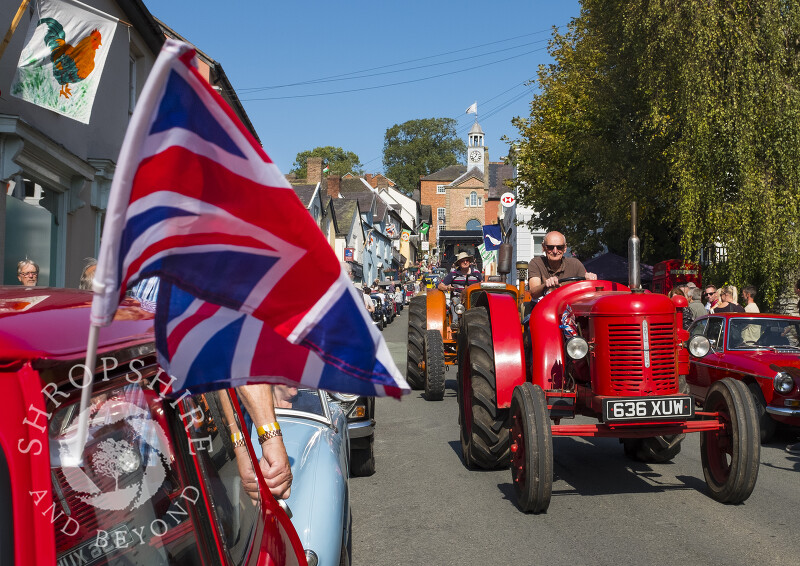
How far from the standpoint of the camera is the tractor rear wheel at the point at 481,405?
727 centimetres

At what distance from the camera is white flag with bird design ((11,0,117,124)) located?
9438 millimetres

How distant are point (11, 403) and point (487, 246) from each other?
2202 centimetres

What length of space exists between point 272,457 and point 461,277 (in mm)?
11500

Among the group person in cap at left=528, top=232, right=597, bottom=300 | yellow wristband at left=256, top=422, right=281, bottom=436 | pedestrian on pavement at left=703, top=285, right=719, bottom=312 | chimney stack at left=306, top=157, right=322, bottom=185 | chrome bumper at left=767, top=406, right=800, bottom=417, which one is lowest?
chrome bumper at left=767, top=406, right=800, bottom=417

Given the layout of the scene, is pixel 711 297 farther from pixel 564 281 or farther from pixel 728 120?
pixel 564 281

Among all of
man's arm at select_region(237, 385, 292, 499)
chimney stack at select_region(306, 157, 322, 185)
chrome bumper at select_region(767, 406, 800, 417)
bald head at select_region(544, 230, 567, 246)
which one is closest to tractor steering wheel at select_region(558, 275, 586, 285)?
bald head at select_region(544, 230, 567, 246)

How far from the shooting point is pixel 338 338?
1.60 metres

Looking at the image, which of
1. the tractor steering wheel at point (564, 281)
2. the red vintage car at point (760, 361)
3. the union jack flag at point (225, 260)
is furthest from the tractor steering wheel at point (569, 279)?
the union jack flag at point (225, 260)

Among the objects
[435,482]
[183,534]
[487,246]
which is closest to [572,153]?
[487,246]

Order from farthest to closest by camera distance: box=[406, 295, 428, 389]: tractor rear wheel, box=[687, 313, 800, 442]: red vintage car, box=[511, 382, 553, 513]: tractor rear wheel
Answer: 1. box=[406, 295, 428, 389]: tractor rear wheel
2. box=[687, 313, 800, 442]: red vintage car
3. box=[511, 382, 553, 513]: tractor rear wheel

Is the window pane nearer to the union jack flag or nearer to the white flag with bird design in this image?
the white flag with bird design

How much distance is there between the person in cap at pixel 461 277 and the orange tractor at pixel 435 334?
20 centimetres

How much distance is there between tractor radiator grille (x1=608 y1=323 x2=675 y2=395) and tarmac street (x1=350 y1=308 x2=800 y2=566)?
3.11 ft

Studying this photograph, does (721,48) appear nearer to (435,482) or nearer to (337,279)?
(435,482)
